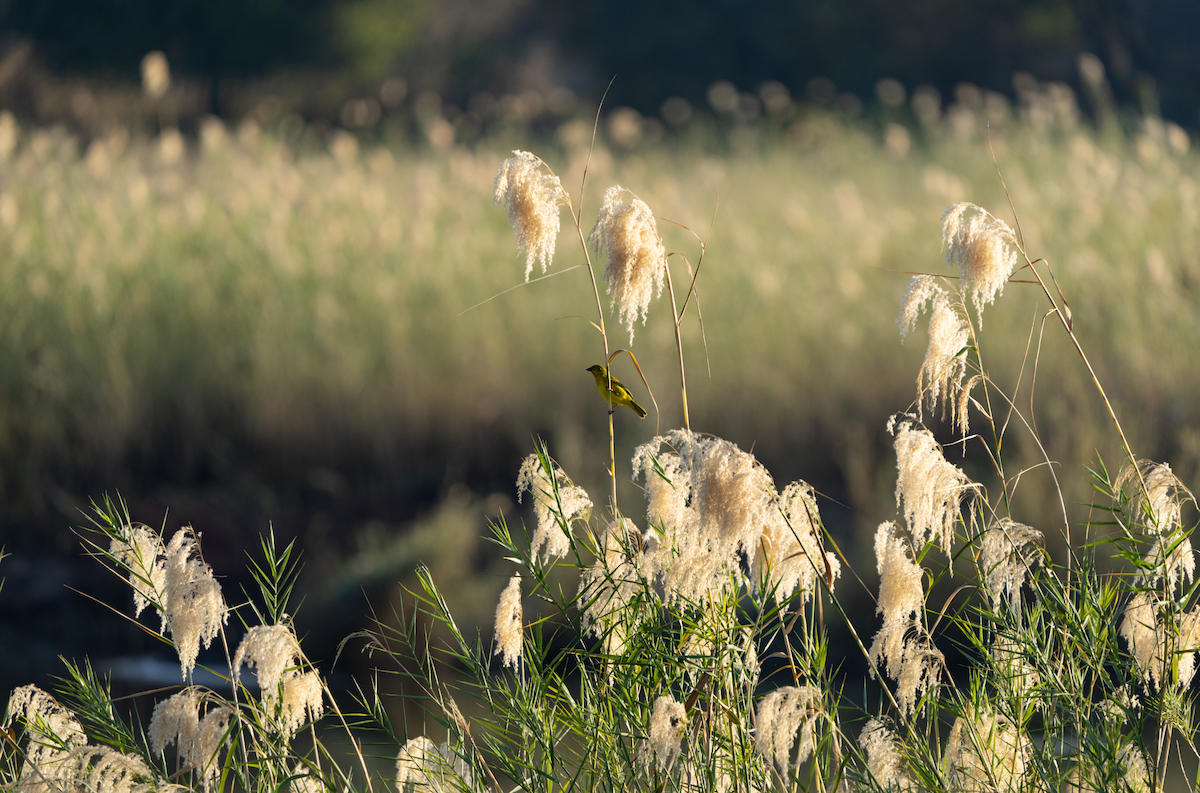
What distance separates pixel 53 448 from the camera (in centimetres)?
388

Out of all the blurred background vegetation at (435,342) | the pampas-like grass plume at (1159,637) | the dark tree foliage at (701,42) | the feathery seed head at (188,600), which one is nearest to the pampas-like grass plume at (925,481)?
the pampas-like grass plume at (1159,637)

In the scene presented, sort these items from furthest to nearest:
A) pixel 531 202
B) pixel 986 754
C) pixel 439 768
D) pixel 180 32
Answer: pixel 180 32
pixel 439 768
pixel 986 754
pixel 531 202

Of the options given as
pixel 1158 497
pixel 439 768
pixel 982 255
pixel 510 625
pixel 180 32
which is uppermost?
pixel 180 32

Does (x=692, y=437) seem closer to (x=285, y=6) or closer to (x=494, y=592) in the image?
(x=494, y=592)

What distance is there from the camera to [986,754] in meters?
1.14

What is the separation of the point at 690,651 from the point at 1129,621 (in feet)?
1.48

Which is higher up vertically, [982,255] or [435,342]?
[982,255]

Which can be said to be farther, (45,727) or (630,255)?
(45,727)

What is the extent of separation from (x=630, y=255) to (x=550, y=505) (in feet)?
0.90

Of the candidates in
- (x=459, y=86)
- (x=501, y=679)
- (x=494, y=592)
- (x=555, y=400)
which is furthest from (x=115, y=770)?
(x=459, y=86)

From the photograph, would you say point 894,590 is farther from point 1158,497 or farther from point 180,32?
point 180,32

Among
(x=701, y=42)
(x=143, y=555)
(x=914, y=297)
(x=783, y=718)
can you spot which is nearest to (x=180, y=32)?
(x=701, y=42)

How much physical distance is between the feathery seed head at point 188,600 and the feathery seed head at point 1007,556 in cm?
73

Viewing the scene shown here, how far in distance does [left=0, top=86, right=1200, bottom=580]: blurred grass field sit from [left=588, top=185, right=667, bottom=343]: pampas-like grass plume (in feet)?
8.32
